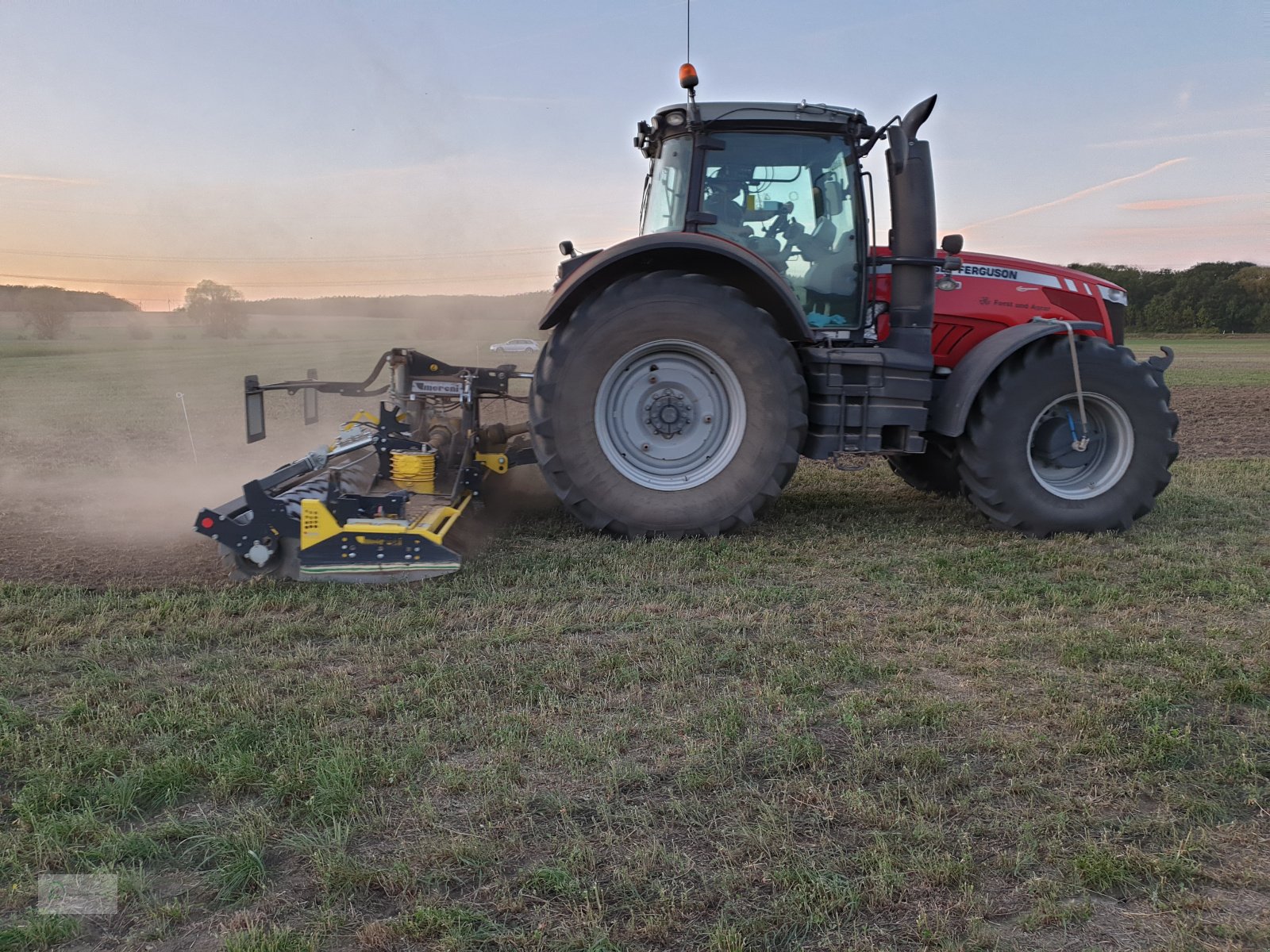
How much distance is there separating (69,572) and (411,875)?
149 inches

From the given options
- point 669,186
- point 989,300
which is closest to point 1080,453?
point 989,300

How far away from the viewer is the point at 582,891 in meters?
2.26

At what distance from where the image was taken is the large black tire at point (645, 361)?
5602 mm

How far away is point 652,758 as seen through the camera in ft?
9.69

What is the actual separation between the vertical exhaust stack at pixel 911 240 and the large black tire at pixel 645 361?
891 mm

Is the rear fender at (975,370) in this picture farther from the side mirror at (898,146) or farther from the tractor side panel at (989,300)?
the side mirror at (898,146)

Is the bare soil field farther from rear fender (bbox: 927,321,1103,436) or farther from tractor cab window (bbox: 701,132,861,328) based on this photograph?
rear fender (bbox: 927,321,1103,436)

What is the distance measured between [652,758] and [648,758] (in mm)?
11

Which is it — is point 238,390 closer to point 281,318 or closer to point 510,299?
point 510,299

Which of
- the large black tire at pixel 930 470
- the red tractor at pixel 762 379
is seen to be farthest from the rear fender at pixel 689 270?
the large black tire at pixel 930 470

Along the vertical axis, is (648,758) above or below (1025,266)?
below

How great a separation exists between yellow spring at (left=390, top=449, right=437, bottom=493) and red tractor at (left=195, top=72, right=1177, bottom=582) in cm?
1

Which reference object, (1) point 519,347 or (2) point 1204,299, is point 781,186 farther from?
(2) point 1204,299

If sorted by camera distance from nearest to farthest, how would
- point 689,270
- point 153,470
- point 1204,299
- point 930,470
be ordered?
point 689,270
point 930,470
point 153,470
point 1204,299
